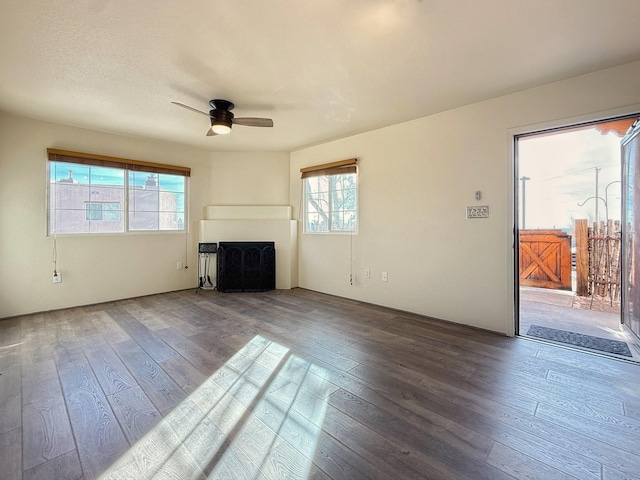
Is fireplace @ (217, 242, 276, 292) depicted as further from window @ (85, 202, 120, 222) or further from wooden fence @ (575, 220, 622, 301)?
wooden fence @ (575, 220, 622, 301)

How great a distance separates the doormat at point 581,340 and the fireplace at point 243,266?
3.85m

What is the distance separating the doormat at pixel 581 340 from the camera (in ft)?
8.69

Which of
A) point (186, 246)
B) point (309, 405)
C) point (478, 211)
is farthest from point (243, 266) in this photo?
point (478, 211)

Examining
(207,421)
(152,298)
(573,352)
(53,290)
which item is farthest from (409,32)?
(53,290)

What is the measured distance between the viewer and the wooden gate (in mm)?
5168

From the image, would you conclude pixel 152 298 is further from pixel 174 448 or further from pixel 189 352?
pixel 174 448

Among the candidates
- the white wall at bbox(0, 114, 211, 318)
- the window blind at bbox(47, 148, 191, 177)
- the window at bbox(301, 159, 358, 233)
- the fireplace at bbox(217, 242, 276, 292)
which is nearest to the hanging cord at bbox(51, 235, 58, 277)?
the white wall at bbox(0, 114, 211, 318)

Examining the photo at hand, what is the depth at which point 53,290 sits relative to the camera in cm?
384

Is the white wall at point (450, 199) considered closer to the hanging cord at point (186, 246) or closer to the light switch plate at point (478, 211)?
the light switch plate at point (478, 211)

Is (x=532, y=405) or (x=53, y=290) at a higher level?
(x=53, y=290)

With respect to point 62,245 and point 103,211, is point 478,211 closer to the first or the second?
point 103,211

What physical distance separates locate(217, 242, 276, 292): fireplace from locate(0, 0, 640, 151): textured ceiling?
230 centimetres

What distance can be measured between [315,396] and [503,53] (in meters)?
2.99

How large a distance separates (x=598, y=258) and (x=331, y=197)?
14.0ft
